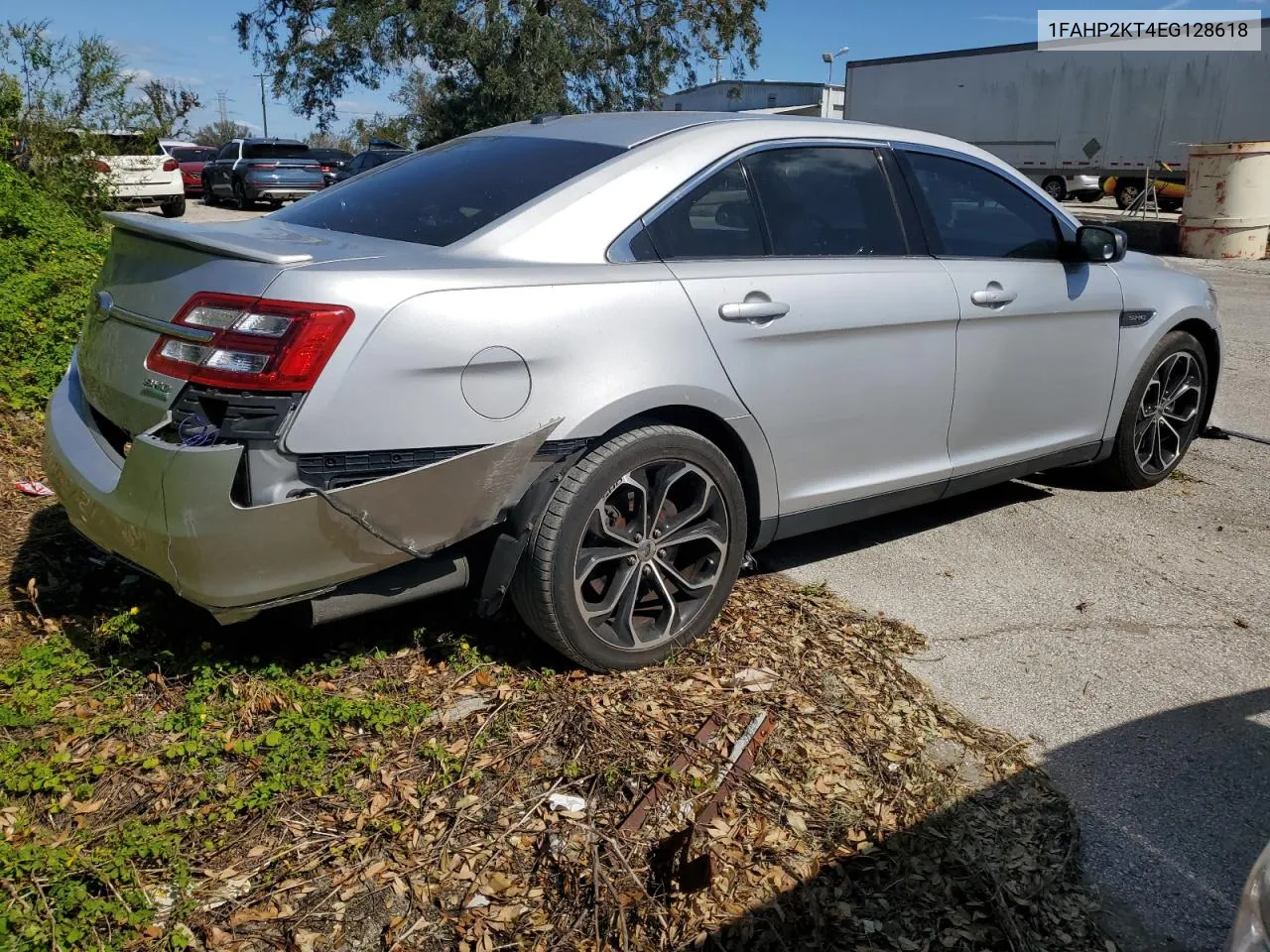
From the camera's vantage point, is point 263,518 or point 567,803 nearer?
point 263,518

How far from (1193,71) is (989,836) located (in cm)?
2722

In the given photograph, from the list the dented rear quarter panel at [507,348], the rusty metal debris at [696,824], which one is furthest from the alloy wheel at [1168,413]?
the rusty metal debris at [696,824]

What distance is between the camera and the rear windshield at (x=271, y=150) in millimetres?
24188

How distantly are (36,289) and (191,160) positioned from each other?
84.8 feet

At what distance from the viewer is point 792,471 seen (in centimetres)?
376

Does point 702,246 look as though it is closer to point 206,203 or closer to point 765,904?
point 765,904

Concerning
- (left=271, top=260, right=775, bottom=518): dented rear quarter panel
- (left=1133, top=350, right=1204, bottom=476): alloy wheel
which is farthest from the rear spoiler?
(left=1133, top=350, right=1204, bottom=476): alloy wheel

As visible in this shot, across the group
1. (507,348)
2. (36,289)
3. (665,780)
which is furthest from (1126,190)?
(665,780)

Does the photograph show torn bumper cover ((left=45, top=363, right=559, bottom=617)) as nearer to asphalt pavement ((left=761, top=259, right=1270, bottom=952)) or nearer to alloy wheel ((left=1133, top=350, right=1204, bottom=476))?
asphalt pavement ((left=761, top=259, right=1270, bottom=952))

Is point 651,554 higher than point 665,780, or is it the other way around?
point 651,554

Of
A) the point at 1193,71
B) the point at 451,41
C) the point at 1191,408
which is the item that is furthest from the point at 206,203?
the point at 1191,408

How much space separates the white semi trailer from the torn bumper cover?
26.4 meters

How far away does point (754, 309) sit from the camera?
351 cm

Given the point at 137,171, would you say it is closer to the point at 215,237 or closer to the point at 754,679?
the point at 215,237
